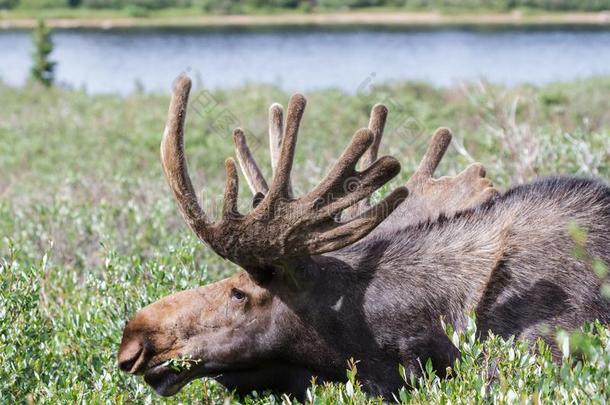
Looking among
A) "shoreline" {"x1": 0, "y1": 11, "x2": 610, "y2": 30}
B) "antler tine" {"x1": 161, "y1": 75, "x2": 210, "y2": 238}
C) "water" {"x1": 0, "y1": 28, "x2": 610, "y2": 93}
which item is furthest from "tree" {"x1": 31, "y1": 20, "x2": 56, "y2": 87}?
"shoreline" {"x1": 0, "y1": 11, "x2": 610, "y2": 30}

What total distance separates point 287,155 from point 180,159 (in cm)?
47

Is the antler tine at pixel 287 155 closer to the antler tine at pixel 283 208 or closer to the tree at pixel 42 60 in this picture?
the antler tine at pixel 283 208

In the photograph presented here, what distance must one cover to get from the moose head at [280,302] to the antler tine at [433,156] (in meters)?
0.73

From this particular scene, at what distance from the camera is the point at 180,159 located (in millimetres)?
4117

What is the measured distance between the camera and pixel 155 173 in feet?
36.6

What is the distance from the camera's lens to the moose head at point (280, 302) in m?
4.07

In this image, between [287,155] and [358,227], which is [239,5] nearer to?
[287,155]

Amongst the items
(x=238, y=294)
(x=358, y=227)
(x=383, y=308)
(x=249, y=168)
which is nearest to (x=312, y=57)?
(x=249, y=168)

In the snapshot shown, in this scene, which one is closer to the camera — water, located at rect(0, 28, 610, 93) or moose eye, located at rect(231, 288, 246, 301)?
moose eye, located at rect(231, 288, 246, 301)

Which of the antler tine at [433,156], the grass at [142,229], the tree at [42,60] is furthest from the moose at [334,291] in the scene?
the tree at [42,60]

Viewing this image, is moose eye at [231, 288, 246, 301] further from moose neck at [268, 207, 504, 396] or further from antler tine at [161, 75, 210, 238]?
antler tine at [161, 75, 210, 238]

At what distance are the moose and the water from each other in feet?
60.9

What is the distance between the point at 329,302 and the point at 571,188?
1280 millimetres

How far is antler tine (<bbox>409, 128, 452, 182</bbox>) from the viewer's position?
196 inches
